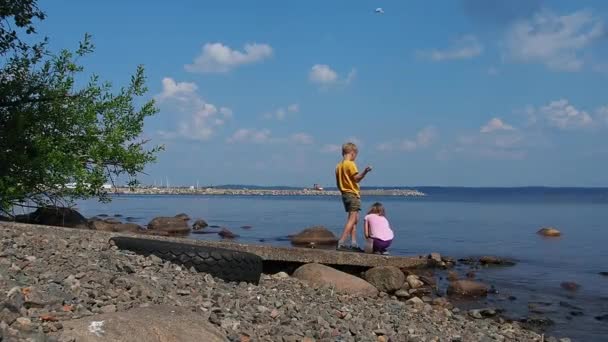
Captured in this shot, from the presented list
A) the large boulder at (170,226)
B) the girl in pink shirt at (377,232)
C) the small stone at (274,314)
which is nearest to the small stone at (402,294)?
the girl in pink shirt at (377,232)

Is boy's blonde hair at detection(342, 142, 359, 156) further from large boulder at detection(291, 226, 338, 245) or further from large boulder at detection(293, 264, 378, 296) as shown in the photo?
large boulder at detection(291, 226, 338, 245)

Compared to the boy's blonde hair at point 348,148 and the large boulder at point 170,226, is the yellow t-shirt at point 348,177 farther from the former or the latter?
the large boulder at point 170,226

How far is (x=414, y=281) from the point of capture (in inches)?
460

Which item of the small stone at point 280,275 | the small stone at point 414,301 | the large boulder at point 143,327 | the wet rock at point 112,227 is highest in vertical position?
the large boulder at point 143,327

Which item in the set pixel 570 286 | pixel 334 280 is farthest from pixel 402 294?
pixel 570 286

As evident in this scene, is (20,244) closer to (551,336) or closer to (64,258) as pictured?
(64,258)

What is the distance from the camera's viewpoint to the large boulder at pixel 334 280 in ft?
30.3

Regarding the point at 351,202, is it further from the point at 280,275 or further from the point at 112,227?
the point at 112,227

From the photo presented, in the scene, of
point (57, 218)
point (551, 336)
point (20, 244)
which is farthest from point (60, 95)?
point (551, 336)

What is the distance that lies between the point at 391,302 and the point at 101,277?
4983 mm

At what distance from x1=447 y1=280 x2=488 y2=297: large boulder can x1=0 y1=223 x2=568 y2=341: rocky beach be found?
1.98m

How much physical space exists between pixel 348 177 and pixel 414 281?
2.44 m

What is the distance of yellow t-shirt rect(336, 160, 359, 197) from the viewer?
11.3 metres

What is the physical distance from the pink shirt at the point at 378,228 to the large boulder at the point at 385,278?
1380 millimetres
